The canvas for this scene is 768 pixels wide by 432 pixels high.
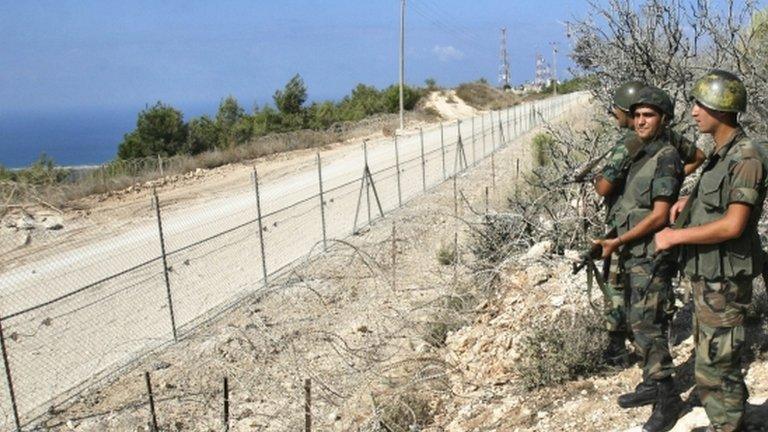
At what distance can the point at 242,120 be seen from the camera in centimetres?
4112

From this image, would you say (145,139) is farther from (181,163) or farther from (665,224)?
(665,224)

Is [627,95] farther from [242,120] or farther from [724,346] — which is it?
[242,120]

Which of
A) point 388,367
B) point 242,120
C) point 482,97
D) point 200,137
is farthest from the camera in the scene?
point 482,97

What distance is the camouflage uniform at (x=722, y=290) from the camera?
3.13 metres

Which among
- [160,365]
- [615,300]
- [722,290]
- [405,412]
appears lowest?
[160,365]

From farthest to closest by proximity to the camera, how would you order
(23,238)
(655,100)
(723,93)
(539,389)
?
(23,238) < (539,389) < (655,100) < (723,93)

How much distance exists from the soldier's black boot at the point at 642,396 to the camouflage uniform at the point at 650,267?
0.06 metres

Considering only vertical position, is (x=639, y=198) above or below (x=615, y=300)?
above

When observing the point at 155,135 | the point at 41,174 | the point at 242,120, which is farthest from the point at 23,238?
the point at 242,120

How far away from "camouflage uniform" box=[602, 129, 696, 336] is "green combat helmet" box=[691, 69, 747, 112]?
0.68 metres

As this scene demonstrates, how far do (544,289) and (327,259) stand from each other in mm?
5287

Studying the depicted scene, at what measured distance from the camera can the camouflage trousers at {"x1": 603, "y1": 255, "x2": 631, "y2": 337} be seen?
13.8 feet

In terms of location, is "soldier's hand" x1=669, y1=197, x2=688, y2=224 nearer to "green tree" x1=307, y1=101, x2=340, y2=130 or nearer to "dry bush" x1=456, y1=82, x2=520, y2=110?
"green tree" x1=307, y1=101, x2=340, y2=130

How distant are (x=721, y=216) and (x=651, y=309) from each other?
765mm
